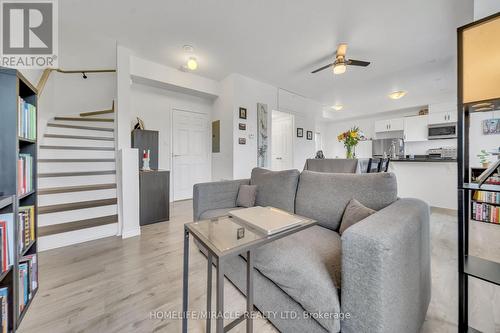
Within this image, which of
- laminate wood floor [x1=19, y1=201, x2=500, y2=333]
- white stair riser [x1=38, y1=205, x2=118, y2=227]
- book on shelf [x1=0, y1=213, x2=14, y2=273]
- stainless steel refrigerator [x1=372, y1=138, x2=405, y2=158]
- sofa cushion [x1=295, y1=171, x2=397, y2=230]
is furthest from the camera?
stainless steel refrigerator [x1=372, y1=138, x2=405, y2=158]

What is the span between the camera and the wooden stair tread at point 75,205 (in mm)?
2336

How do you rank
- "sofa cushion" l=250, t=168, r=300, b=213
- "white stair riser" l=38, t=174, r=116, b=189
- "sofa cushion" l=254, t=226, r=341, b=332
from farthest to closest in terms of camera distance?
"white stair riser" l=38, t=174, r=116, b=189
"sofa cushion" l=250, t=168, r=300, b=213
"sofa cushion" l=254, t=226, r=341, b=332

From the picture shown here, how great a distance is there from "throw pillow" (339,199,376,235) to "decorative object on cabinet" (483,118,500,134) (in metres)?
1.86

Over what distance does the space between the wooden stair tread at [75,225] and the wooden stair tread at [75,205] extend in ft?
0.57

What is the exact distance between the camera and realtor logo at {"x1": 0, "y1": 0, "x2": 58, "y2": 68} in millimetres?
2209

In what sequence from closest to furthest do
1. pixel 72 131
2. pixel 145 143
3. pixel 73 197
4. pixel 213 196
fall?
1. pixel 213 196
2. pixel 73 197
3. pixel 145 143
4. pixel 72 131

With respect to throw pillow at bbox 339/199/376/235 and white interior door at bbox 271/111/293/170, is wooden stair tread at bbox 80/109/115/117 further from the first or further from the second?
throw pillow at bbox 339/199/376/235

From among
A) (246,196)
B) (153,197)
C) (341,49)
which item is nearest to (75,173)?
(153,197)

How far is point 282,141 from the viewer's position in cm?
562

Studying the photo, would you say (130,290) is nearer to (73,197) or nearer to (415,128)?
(73,197)

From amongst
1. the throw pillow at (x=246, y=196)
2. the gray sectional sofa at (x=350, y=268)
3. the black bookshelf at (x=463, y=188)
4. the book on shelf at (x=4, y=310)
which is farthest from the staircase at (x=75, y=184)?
the black bookshelf at (x=463, y=188)

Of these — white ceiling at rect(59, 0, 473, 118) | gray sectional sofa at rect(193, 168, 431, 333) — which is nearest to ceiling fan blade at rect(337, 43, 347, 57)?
white ceiling at rect(59, 0, 473, 118)

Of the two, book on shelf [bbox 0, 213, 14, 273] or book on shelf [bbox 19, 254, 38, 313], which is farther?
book on shelf [bbox 19, 254, 38, 313]

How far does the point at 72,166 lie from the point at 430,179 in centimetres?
609
